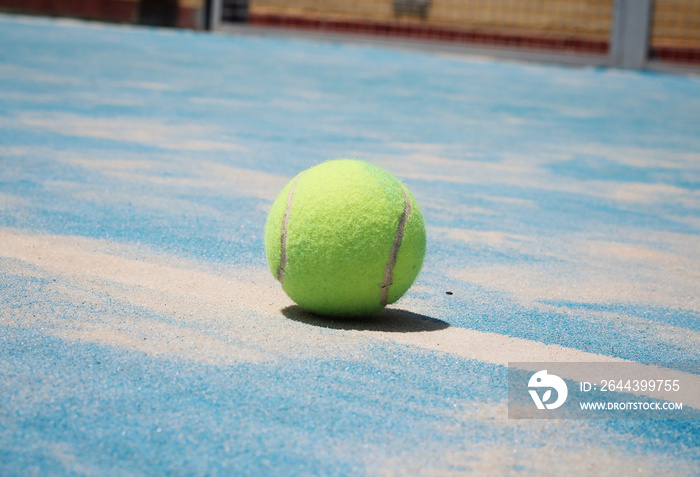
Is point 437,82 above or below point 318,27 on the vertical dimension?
below

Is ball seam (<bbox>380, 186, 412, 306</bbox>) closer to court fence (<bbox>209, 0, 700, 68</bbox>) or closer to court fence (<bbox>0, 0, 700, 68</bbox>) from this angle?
court fence (<bbox>209, 0, 700, 68</bbox>)

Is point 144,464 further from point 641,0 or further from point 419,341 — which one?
point 641,0

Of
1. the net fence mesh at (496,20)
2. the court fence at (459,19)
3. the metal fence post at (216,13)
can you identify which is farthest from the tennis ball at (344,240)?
the metal fence post at (216,13)

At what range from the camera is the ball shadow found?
10.2 feet

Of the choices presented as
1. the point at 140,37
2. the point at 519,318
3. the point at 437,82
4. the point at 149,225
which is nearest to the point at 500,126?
the point at 437,82

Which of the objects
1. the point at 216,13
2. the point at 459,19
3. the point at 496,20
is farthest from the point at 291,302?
the point at 459,19

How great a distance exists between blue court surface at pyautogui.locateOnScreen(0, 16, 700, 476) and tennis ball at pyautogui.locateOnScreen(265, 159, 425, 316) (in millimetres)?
130

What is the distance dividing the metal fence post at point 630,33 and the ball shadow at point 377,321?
13116 millimetres

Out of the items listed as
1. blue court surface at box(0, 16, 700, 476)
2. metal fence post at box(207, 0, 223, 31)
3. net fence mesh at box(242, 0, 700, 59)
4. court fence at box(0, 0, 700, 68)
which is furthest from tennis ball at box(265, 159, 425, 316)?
metal fence post at box(207, 0, 223, 31)

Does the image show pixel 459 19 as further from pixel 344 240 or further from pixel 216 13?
pixel 344 240

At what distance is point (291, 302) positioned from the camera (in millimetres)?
3359

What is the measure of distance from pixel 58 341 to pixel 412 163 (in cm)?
439

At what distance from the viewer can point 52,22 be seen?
1773 cm

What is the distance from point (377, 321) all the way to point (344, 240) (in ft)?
1.38
